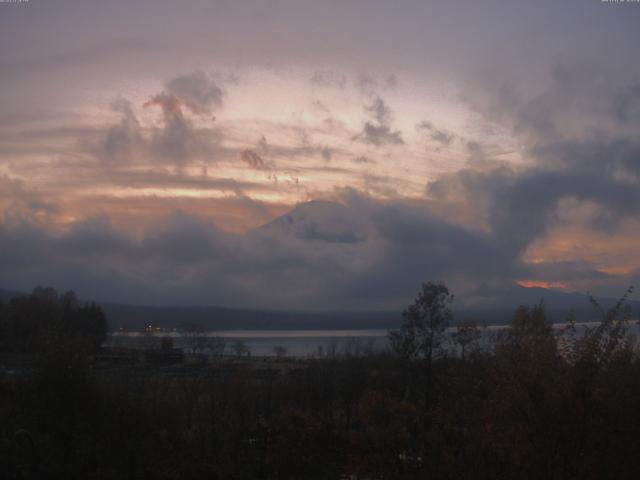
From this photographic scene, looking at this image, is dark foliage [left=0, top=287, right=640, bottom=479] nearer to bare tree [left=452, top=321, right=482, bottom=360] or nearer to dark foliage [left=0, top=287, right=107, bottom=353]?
bare tree [left=452, top=321, right=482, bottom=360]

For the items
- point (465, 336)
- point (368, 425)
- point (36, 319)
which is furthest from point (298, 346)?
point (368, 425)

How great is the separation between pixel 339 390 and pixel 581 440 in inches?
955

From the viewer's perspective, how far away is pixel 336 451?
2058 cm

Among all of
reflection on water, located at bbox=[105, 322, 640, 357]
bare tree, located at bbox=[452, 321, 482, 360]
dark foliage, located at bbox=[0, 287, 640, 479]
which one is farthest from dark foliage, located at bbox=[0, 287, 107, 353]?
dark foliage, located at bbox=[0, 287, 640, 479]

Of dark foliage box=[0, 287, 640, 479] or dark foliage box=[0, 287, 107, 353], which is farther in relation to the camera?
dark foliage box=[0, 287, 107, 353]

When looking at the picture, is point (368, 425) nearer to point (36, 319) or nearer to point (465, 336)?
point (465, 336)

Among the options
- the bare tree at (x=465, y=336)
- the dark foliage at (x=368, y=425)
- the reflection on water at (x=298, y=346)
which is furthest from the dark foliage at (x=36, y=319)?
the dark foliage at (x=368, y=425)

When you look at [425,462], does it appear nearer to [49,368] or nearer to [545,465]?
[545,465]

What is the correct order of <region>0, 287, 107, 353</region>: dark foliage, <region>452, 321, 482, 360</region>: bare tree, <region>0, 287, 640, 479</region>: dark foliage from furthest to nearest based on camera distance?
<region>0, 287, 107, 353</region>: dark foliage, <region>452, 321, 482, 360</region>: bare tree, <region>0, 287, 640, 479</region>: dark foliage

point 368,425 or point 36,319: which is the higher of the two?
point 36,319

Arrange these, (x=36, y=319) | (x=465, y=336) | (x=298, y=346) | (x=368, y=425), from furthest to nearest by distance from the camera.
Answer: (x=298, y=346) → (x=36, y=319) → (x=465, y=336) → (x=368, y=425)

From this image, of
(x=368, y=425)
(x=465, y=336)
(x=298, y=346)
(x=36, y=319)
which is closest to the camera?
(x=368, y=425)

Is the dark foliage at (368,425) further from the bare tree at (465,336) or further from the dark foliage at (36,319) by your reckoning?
the dark foliage at (36,319)

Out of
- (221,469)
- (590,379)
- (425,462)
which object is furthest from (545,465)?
(221,469)
